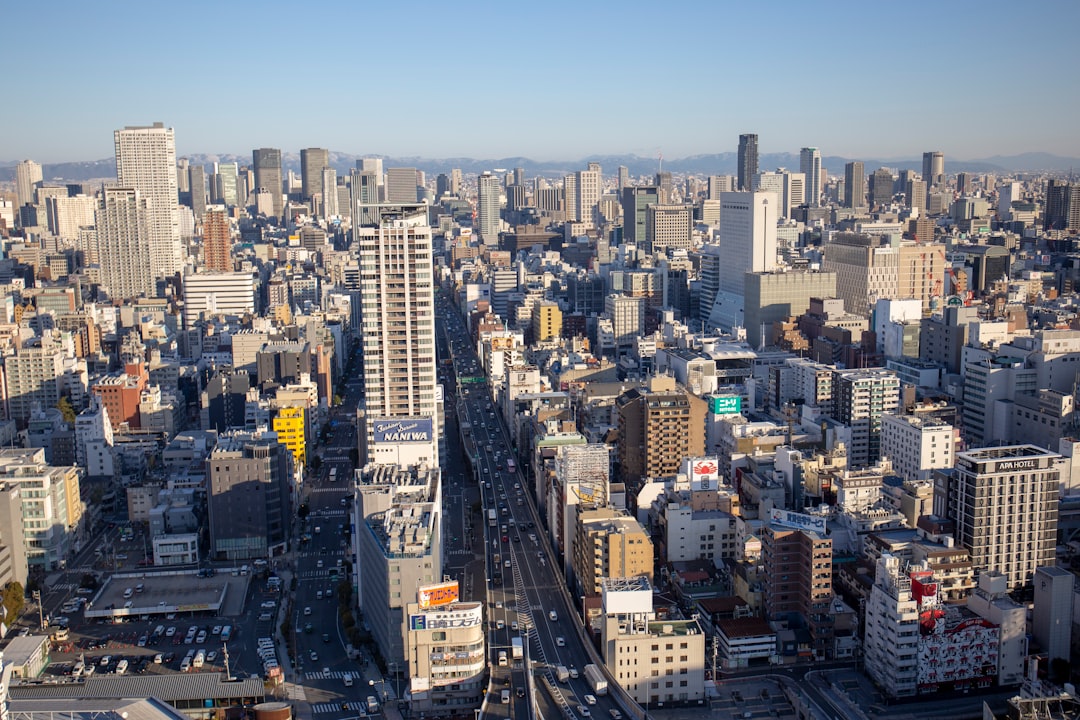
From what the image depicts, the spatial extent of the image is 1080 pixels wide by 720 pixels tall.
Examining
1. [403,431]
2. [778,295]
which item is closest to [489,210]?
[778,295]

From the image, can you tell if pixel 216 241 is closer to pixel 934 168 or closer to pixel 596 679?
pixel 596 679

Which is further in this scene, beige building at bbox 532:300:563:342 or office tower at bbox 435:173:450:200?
office tower at bbox 435:173:450:200

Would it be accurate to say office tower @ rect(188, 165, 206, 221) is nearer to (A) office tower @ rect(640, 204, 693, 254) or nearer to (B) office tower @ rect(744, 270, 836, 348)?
(A) office tower @ rect(640, 204, 693, 254)

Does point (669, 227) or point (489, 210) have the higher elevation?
point (489, 210)

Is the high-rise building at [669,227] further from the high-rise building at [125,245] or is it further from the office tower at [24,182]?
the office tower at [24,182]

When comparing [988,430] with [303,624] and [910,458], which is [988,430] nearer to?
[910,458]

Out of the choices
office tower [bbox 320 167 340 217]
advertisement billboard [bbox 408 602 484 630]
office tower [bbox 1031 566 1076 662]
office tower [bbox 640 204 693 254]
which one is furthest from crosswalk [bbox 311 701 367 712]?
office tower [bbox 320 167 340 217]

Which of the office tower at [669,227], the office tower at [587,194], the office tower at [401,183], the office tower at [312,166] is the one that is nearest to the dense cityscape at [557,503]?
the office tower at [669,227]
